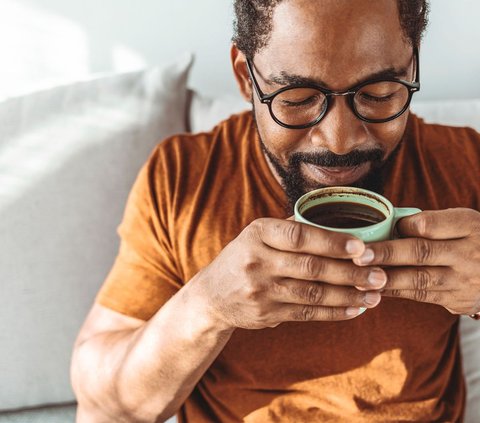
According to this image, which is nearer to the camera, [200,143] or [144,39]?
[200,143]

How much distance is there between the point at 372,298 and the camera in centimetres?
83

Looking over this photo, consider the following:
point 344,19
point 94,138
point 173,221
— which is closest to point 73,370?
point 173,221

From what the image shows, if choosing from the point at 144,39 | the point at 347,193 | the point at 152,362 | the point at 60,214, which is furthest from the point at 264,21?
the point at 144,39

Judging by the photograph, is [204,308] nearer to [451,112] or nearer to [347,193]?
[347,193]

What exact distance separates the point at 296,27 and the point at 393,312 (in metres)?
0.54

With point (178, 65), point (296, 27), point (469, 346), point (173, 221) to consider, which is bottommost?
point (469, 346)

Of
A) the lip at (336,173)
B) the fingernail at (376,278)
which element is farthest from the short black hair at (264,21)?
the fingernail at (376,278)

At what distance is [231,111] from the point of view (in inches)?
63.0

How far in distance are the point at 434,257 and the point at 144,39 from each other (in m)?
1.24

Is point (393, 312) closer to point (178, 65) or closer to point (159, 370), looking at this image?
point (159, 370)

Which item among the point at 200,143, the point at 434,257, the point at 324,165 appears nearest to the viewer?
the point at 434,257

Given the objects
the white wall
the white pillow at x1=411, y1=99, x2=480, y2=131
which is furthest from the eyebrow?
the white wall

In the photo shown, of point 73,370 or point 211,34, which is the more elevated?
point 211,34

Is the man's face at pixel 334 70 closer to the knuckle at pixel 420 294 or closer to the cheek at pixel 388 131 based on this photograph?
the cheek at pixel 388 131
